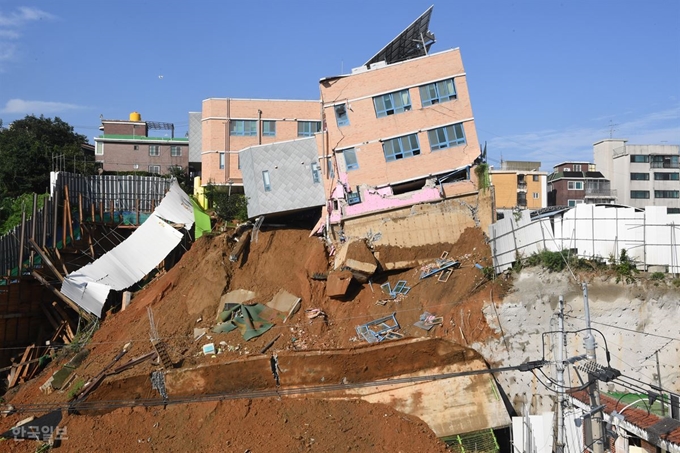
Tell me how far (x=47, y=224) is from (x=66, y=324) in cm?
449

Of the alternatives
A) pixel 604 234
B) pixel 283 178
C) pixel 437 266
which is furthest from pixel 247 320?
pixel 604 234

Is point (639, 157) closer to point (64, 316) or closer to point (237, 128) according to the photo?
point (237, 128)

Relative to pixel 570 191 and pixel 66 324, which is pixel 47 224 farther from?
pixel 570 191

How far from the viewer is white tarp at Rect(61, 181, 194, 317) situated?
23656mm

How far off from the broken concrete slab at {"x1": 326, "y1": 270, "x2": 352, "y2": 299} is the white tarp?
8099 millimetres

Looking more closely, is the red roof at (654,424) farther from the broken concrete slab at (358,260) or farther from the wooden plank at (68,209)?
the wooden plank at (68,209)

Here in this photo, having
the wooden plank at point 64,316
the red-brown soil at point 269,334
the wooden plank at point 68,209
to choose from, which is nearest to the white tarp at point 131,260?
the red-brown soil at point 269,334

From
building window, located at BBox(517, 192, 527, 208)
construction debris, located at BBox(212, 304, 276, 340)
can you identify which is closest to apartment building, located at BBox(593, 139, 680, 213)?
building window, located at BBox(517, 192, 527, 208)

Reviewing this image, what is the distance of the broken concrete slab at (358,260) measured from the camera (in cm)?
2191

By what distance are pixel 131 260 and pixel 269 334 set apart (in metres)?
8.33

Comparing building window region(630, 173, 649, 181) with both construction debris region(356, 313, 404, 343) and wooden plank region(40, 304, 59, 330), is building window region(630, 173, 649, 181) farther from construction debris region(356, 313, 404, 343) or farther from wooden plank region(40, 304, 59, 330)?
wooden plank region(40, 304, 59, 330)

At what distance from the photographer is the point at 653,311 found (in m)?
16.6

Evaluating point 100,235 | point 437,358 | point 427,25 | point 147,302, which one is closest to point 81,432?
point 147,302

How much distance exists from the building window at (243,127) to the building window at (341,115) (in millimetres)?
8503
